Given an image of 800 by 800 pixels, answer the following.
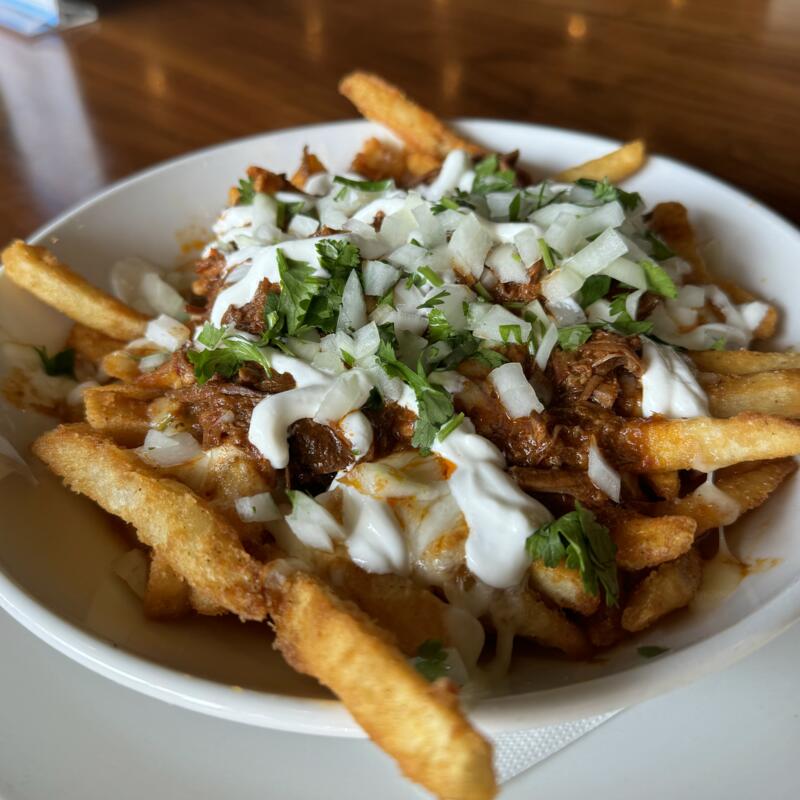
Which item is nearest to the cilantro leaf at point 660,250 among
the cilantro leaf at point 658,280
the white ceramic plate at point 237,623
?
the cilantro leaf at point 658,280

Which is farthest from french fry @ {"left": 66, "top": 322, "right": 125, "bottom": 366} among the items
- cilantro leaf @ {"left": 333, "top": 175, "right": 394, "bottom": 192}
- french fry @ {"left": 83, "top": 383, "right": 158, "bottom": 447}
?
cilantro leaf @ {"left": 333, "top": 175, "right": 394, "bottom": 192}

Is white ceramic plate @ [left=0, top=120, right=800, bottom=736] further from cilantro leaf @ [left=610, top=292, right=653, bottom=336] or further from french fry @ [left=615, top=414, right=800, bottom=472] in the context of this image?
cilantro leaf @ [left=610, top=292, right=653, bottom=336]

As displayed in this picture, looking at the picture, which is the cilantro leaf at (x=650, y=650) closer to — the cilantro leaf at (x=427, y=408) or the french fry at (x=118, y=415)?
the cilantro leaf at (x=427, y=408)

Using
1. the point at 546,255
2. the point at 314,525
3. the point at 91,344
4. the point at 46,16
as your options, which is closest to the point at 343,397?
the point at 314,525

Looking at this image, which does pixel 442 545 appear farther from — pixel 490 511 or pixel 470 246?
pixel 470 246

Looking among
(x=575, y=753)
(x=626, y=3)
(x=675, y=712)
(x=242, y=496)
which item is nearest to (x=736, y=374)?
(x=675, y=712)

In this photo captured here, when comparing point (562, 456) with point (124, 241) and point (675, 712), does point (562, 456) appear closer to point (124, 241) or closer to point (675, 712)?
point (675, 712)
